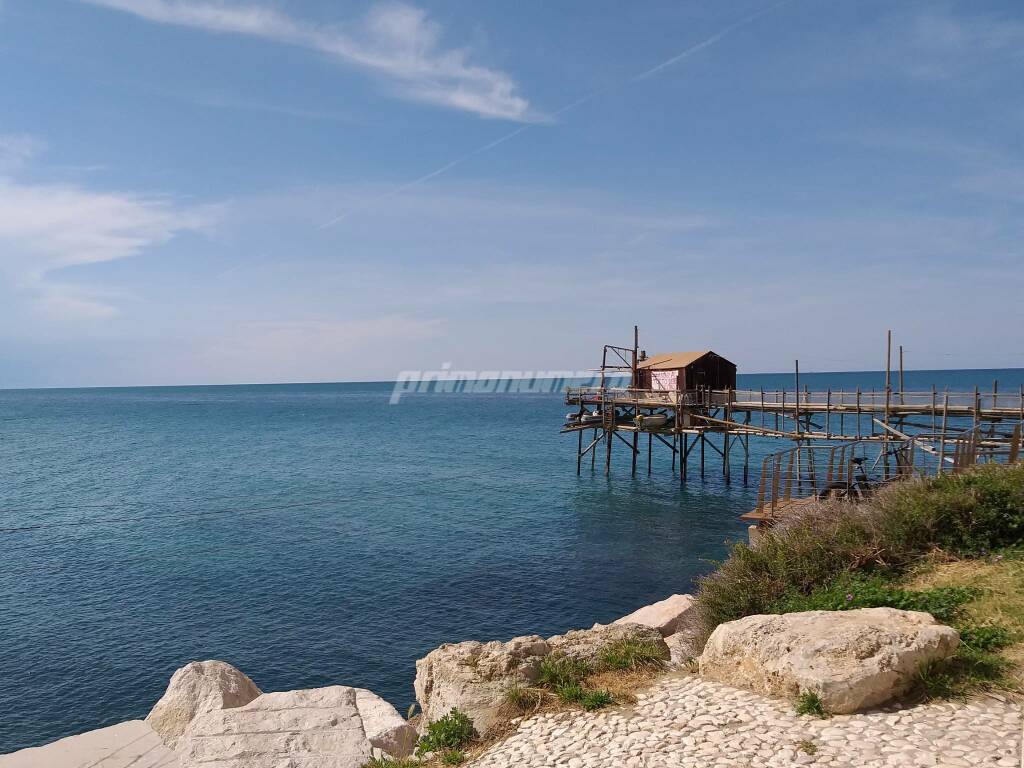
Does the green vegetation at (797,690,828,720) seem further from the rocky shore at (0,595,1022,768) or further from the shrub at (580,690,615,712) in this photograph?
the shrub at (580,690,615,712)

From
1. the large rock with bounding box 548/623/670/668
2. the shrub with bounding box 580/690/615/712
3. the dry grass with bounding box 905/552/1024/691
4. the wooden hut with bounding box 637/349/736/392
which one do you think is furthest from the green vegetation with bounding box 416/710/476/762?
the wooden hut with bounding box 637/349/736/392

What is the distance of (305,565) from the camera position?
83.0ft

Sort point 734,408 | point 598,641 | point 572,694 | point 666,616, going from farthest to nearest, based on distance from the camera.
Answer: point 734,408, point 666,616, point 598,641, point 572,694

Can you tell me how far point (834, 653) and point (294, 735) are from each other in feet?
24.0

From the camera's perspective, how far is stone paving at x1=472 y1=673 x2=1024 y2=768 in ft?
21.7

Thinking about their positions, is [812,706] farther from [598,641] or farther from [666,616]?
[666,616]

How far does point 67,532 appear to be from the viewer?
31125 mm

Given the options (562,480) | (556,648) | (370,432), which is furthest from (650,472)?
(370,432)

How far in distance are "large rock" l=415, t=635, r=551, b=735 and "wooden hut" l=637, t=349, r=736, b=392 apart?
3240 cm

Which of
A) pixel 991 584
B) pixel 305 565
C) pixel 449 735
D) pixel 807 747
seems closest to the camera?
pixel 807 747

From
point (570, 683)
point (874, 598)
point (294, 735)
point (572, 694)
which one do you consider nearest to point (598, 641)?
point (570, 683)

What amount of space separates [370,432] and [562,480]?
45733 millimetres

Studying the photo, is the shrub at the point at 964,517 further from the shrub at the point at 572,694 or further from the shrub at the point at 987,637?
the shrub at the point at 572,694

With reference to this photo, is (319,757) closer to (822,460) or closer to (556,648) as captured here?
(556,648)
